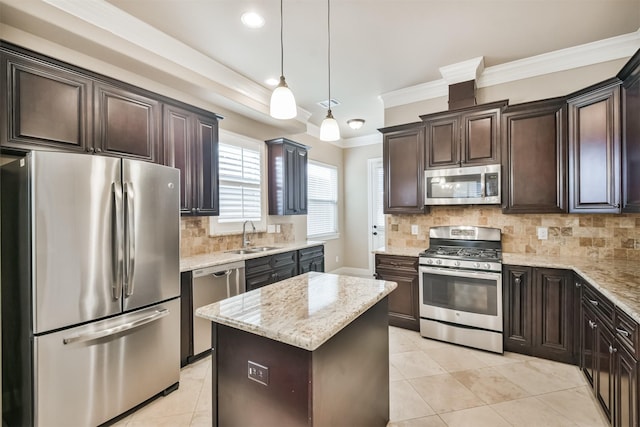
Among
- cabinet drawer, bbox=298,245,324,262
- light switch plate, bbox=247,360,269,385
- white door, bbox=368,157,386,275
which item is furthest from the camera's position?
white door, bbox=368,157,386,275

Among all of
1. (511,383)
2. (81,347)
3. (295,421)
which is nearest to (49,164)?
(81,347)

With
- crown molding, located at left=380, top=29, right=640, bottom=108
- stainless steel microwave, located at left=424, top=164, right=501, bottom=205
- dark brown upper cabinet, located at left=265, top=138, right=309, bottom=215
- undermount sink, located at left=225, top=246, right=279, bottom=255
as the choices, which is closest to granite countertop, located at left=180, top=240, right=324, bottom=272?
undermount sink, located at left=225, top=246, right=279, bottom=255

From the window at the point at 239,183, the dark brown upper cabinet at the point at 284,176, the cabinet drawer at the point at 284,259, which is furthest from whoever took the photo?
the dark brown upper cabinet at the point at 284,176

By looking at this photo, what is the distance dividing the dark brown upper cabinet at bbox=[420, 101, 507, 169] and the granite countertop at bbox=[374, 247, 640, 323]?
109cm

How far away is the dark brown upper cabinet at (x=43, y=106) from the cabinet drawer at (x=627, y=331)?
3581 mm

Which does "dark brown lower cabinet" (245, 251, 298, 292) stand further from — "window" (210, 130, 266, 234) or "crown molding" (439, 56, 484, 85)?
"crown molding" (439, 56, 484, 85)

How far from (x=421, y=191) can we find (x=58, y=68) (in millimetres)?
3552

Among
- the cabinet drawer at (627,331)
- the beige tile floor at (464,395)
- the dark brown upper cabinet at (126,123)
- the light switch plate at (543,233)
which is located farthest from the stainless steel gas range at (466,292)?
the dark brown upper cabinet at (126,123)

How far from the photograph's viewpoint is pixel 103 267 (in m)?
1.94

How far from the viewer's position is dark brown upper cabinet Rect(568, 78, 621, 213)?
2502 millimetres

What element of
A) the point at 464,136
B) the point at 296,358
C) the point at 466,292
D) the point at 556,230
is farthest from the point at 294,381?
the point at 556,230

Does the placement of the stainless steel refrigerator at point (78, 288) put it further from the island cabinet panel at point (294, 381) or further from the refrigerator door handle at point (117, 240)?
the island cabinet panel at point (294, 381)

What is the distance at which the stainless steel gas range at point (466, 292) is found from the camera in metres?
2.96

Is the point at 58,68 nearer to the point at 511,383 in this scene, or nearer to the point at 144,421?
the point at 144,421
